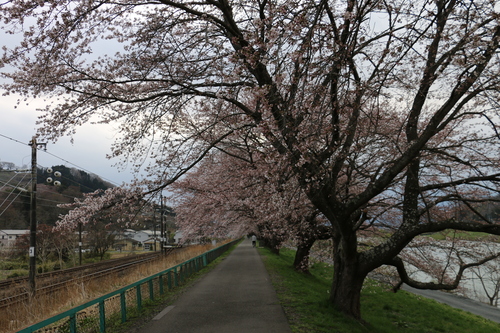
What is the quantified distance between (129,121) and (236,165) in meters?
6.54

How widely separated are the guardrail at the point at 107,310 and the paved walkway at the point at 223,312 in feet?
2.20

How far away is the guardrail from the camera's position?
18.1 feet

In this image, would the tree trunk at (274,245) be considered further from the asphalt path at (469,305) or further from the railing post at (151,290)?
the railing post at (151,290)

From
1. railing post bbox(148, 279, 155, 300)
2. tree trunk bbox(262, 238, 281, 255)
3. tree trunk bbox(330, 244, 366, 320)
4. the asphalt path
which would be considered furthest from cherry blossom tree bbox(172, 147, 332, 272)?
the asphalt path

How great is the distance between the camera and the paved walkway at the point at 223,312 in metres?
7.17

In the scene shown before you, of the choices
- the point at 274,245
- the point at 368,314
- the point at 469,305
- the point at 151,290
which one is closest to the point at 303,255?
the point at 368,314

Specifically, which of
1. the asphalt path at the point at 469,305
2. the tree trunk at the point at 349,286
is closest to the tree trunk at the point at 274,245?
the asphalt path at the point at 469,305

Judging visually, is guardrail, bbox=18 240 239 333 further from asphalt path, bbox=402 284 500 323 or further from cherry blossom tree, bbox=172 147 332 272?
asphalt path, bbox=402 284 500 323

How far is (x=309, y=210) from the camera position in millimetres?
12656

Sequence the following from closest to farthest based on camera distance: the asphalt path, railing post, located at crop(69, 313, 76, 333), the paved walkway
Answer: railing post, located at crop(69, 313, 76, 333)
the paved walkway
the asphalt path

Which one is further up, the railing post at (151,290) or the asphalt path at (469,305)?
the railing post at (151,290)

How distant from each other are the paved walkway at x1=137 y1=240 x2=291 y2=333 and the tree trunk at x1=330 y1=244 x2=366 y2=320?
61.3 inches

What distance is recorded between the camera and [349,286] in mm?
9172

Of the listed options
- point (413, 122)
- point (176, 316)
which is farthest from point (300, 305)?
point (413, 122)
